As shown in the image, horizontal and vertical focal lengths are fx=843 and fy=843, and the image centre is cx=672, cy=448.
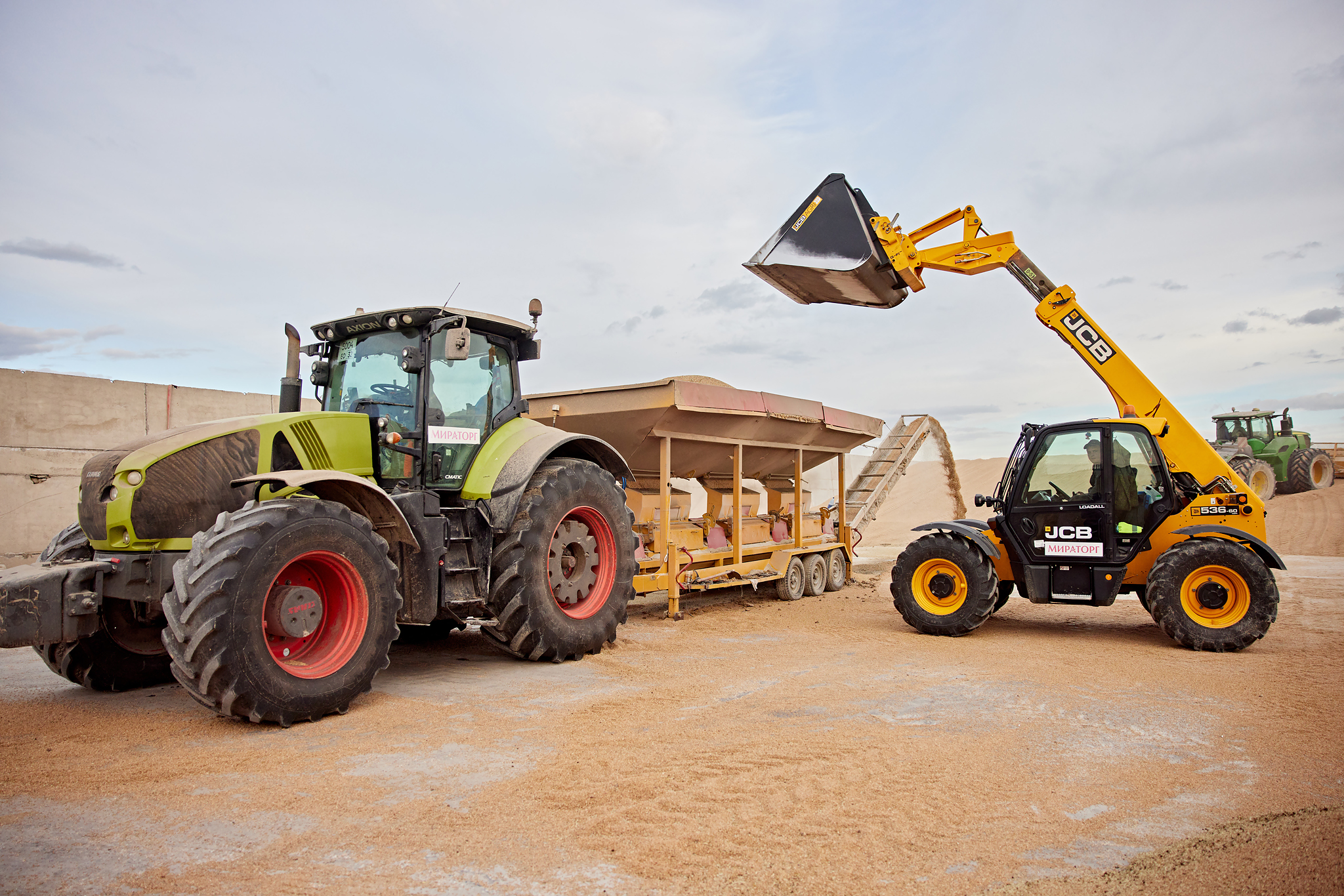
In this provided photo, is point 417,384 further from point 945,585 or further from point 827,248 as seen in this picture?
point 945,585

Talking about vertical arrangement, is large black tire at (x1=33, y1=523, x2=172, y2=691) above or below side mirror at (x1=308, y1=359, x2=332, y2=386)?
below

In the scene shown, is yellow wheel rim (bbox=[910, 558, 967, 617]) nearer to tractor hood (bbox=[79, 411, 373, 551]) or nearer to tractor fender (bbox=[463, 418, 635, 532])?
tractor fender (bbox=[463, 418, 635, 532])

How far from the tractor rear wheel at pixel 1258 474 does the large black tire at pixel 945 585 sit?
17.4 meters

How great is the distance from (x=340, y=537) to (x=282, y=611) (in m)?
0.48

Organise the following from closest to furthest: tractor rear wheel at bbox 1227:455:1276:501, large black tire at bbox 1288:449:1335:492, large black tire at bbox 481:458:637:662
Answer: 1. large black tire at bbox 481:458:637:662
2. tractor rear wheel at bbox 1227:455:1276:501
3. large black tire at bbox 1288:449:1335:492

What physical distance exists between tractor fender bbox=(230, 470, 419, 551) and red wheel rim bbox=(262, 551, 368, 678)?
16.7 inches

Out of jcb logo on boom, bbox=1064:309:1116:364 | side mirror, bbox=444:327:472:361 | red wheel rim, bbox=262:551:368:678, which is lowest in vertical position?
red wheel rim, bbox=262:551:368:678

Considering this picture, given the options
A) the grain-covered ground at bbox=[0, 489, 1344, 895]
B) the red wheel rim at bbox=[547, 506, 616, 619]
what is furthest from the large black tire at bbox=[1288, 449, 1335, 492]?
the red wheel rim at bbox=[547, 506, 616, 619]

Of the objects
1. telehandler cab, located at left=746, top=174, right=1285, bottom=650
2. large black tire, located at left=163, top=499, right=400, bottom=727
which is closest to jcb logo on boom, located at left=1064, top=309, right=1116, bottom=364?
telehandler cab, located at left=746, top=174, right=1285, bottom=650

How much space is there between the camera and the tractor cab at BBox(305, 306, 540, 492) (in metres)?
5.75

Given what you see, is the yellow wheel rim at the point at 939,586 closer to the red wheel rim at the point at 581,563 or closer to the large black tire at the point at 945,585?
the large black tire at the point at 945,585

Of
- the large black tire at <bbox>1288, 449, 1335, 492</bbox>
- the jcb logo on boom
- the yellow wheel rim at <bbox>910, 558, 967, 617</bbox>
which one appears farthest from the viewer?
the large black tire at <bbox>1288, 449, 1335, 492</bbox>

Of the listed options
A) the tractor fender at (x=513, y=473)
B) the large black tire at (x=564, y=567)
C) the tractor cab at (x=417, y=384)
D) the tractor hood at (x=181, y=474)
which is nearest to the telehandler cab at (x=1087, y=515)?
the large black tire at (x=564, y=567)

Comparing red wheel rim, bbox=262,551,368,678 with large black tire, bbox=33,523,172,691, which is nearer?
red wheel rim, bbox=262,551,368,678
